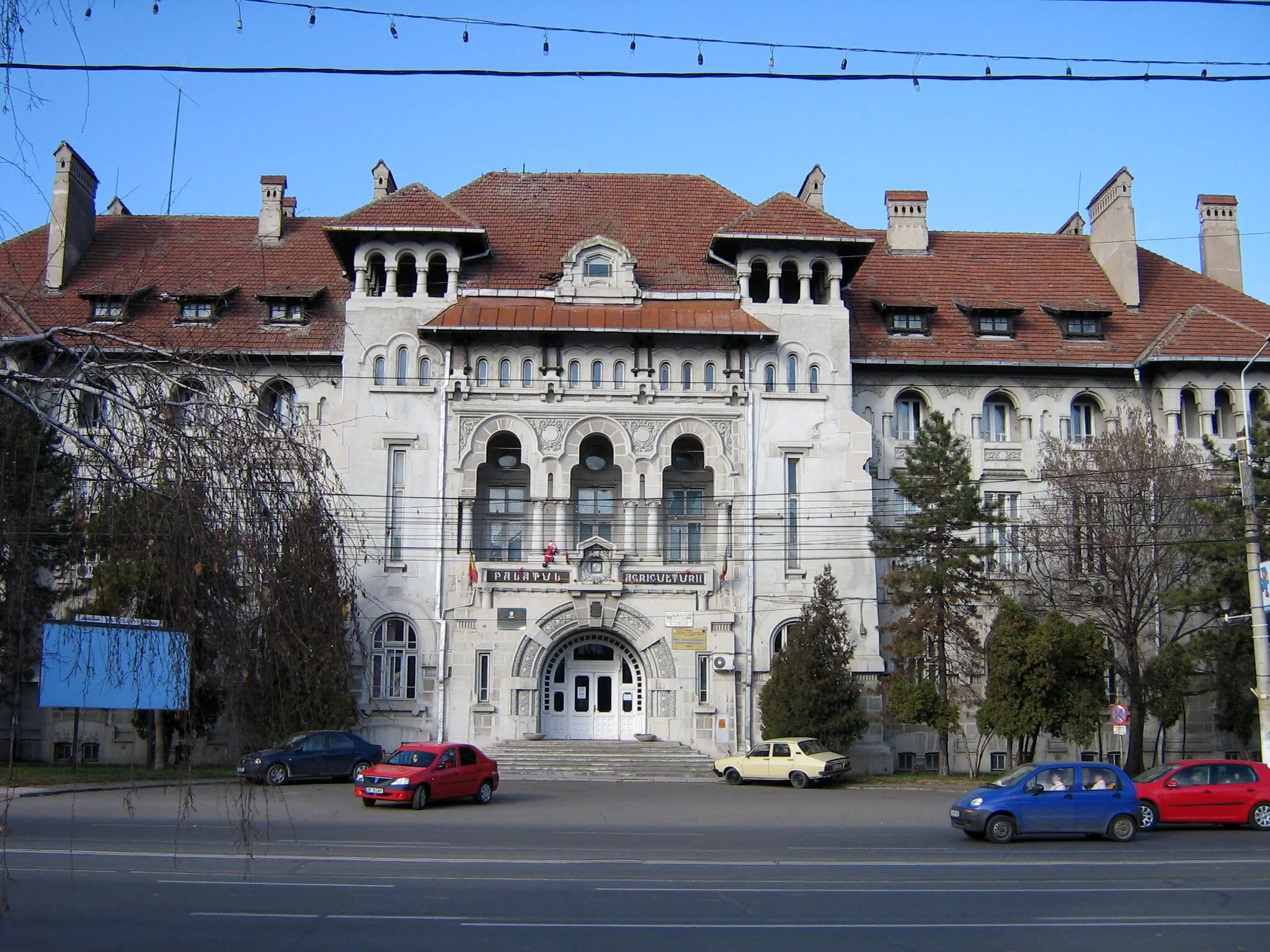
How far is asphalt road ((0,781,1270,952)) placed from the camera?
1166cm

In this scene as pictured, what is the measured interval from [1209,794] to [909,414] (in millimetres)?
19805

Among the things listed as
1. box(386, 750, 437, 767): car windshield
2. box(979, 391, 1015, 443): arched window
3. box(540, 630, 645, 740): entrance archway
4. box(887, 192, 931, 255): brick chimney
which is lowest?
box(386, 750, 437, 767): car windshield

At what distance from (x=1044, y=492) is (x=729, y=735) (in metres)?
12.7

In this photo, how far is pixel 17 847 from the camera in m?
17.1

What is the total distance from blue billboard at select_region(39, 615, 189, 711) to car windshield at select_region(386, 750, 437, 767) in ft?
62.4

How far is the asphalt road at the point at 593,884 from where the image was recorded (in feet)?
38.2

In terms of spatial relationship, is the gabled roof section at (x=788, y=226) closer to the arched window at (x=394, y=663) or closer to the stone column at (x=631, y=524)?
the stone column at (x=631, y=524)

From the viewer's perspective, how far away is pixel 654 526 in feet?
124

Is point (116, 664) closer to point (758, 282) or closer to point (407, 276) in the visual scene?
point (407, 276)

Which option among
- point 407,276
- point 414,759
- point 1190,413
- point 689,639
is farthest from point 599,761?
point 1190,413

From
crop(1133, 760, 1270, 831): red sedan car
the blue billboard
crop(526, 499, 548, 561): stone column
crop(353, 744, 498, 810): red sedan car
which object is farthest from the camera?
crop(526, 499, 548, 561): stone column

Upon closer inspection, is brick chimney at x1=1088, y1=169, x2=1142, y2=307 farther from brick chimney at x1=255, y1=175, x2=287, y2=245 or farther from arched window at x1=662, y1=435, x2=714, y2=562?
brick chimney at x1=255, y1=175, x2=287, y2=245

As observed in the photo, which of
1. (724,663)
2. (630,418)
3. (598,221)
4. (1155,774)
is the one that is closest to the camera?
(1155,774)

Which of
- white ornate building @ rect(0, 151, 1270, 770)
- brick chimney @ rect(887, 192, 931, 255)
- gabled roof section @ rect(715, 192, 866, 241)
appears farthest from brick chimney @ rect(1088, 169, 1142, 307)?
gabled roof section @ rect(715, 192, 866, 241)
